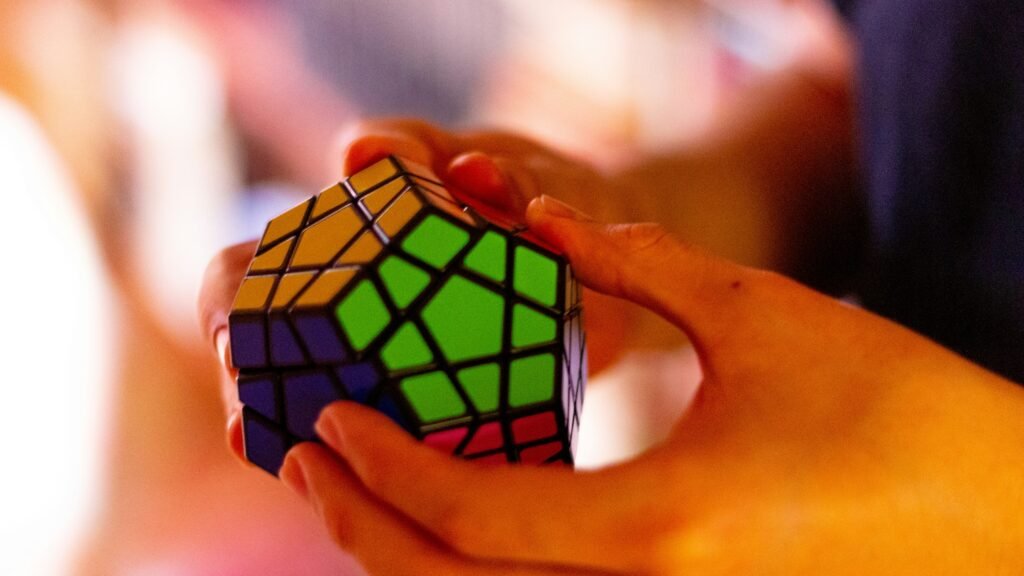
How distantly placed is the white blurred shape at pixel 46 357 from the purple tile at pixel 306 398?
819mm

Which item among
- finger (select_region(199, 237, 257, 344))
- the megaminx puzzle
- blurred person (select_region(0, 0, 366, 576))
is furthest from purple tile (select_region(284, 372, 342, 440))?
blurred person (select_region(0, 0, 366, 576))

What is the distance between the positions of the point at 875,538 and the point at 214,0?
1.24m

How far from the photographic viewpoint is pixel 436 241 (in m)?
0.35

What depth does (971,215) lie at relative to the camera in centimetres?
52

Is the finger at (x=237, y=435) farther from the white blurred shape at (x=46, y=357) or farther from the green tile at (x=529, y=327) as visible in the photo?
the white blurred shape at (x=46, y=357)

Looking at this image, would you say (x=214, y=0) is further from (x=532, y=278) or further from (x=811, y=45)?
(x=532, y=278)

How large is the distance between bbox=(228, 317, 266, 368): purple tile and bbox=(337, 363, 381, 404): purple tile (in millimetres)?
43

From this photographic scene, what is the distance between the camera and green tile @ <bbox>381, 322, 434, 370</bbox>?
0.34 metres

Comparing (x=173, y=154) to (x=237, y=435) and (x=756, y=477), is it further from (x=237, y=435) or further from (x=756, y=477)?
(x=756, y=477)

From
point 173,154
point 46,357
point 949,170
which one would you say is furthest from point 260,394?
point 173,154

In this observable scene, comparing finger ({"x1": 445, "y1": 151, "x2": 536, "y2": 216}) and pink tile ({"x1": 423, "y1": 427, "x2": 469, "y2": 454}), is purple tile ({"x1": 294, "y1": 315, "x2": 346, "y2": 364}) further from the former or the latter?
finger ({"x1": 445, "y1": 151, "x2": 536, "y2": 216})

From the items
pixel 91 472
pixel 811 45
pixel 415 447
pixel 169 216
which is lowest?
pixel 91 472

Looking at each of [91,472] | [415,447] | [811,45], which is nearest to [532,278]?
[415,447]

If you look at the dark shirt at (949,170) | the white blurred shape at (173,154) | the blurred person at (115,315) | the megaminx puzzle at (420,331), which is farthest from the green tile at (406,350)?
the white blurred shape at (173,154)
